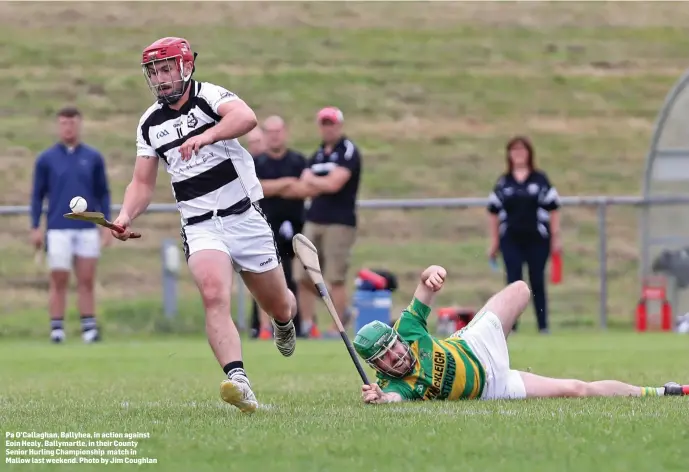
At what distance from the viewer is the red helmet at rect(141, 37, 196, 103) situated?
897 centimetres

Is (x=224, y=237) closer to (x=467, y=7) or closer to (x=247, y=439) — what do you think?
(x=247, y=439)

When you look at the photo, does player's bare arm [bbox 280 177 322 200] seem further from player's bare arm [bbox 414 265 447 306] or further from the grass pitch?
player's bare arm [bbox 414 265 447 306]

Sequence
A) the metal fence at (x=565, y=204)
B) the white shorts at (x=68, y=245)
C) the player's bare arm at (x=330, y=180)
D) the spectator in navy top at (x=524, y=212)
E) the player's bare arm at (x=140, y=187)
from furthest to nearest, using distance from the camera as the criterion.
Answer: the metal fence at (x=565, y=204), the spectator in navy top at (x=524, y=212), the white shorts at (x=68, y=245), the player's bare arm at (x=330, y=180), the player's bare arm at (x=140, y=187)

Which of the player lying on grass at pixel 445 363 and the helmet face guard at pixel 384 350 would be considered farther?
the player lying on grass at pixel 445 363

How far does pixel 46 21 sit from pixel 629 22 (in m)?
12.5

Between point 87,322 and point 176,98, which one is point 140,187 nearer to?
point 176,98

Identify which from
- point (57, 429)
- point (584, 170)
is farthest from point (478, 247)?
point (57, 429)

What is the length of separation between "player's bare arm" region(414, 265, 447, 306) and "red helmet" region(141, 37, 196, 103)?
72.5 inches

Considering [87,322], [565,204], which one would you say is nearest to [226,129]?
[87,322]

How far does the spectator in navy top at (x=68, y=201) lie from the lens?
17078 mm

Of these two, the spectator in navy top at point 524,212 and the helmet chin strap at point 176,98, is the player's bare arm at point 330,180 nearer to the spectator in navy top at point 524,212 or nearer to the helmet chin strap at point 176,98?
the spectator in navy top at point 524,212

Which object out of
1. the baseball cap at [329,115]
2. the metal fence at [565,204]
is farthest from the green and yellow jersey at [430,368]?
the metal fence at [565,204]

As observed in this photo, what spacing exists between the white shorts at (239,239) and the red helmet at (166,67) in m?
0.81

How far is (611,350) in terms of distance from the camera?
593 inches
